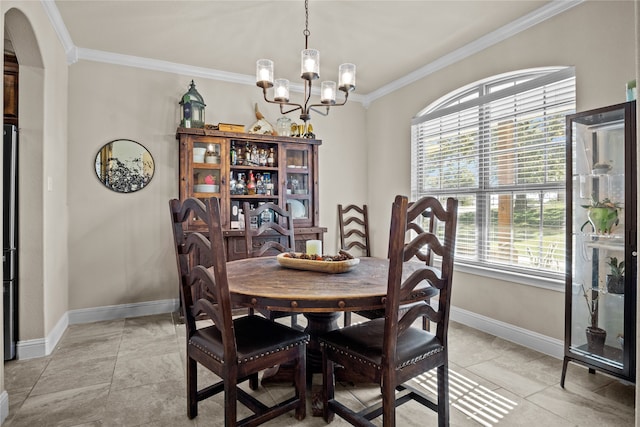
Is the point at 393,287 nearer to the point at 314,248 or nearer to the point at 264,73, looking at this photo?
the point at 314,248

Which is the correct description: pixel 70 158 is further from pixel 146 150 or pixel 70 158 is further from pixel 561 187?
pixel 561 187

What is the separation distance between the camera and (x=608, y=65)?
2432 mm

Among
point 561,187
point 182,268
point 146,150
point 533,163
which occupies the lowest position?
point 182,268

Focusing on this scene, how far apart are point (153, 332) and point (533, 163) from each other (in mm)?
3636

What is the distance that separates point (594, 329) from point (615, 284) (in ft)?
1.05

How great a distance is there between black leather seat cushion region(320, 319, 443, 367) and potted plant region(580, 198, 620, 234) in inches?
54.0

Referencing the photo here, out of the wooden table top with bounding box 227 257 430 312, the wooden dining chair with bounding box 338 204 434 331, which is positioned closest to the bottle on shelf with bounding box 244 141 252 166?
the wooden dining chair with bounding box 338 204 434 331

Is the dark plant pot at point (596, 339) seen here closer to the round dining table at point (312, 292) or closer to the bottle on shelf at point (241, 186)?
the round dining table at point (312, 292)

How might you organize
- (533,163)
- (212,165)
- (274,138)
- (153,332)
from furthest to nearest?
(274,138) < (212,165) < (153,332) < (533,163)

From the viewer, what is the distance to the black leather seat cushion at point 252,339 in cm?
164

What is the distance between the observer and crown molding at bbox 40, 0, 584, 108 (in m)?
2.76

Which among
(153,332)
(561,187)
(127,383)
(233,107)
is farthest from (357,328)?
(233,107)

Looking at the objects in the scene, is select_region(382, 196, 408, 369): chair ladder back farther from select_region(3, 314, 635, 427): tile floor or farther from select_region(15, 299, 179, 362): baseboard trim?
select_region(15, 299, 179, 362): baseboard trim

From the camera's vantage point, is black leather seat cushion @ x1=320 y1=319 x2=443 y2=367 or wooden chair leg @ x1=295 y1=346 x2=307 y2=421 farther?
wooden chair leg @ x1=295 y1=346 x2=307 y2=421
